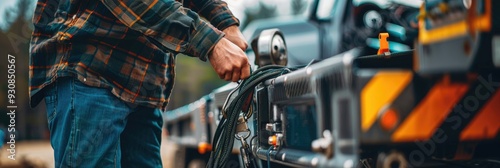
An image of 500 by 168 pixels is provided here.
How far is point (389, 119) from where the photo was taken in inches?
60.1

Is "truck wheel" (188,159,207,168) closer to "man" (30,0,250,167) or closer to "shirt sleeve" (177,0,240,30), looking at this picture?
"shirt sleeve" (177,0,240,30)

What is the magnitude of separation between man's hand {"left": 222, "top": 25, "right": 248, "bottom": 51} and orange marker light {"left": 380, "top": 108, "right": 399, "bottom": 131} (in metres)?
→ 1.17

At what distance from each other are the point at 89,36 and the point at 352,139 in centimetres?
117

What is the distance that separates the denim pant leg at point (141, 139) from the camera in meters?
2.67

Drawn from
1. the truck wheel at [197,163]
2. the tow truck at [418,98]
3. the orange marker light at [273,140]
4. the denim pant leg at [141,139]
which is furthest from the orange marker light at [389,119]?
the truck wheel at [197,163]

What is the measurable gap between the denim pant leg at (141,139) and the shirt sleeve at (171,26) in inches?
18.1

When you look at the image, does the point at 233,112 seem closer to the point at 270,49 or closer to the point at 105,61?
the point at 105,61

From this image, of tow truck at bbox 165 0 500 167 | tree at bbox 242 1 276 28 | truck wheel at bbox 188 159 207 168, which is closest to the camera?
tow truck at bbox 165 0 500 167

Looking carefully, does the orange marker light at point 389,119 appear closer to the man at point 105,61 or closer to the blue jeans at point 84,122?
the man at point 105,61

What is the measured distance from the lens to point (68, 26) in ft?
7.74

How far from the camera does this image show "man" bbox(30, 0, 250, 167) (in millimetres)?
2266

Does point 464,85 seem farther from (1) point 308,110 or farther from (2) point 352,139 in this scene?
(1) point 308,110

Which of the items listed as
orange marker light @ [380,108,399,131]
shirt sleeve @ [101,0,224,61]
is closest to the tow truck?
orange marker light @ [380,108,399,131]

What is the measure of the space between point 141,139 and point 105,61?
45 centimetres
